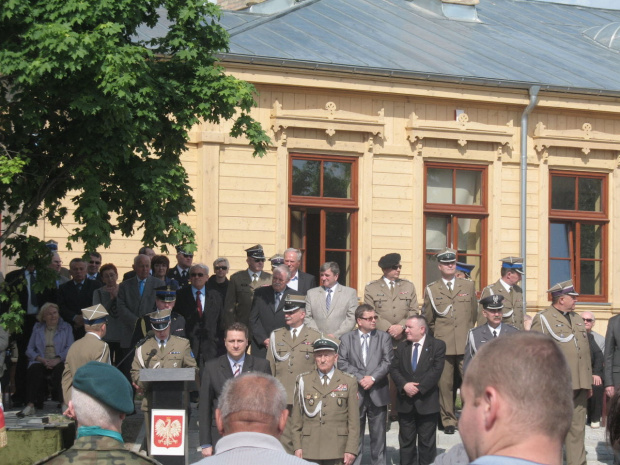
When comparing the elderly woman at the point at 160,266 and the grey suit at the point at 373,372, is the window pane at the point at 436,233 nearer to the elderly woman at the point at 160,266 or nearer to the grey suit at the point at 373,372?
the elderly woman at the point at 160,266

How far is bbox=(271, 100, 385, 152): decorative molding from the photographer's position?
16328 millimetres

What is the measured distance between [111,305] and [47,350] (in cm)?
91

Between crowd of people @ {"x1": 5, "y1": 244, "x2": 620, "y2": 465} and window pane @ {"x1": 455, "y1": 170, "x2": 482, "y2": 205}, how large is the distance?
3.50 metres

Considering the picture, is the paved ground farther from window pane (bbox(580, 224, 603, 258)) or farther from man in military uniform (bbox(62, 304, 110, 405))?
window pane (bbox(580, 224, 603, 258))

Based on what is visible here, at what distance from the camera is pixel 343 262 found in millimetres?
16969

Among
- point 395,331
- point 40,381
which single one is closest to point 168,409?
point 40,381

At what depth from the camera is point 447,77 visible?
17.3 m

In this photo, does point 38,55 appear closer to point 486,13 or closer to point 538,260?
point 538,260

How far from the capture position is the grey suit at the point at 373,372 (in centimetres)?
1085

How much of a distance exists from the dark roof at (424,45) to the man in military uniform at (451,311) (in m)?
4.89

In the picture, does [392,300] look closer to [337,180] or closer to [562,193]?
[337,180]

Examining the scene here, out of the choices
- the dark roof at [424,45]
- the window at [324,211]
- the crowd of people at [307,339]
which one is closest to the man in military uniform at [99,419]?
the crowd of people at [307,339]

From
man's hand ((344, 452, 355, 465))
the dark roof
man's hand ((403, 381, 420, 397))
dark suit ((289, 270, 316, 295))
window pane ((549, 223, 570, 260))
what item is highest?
the dark roof

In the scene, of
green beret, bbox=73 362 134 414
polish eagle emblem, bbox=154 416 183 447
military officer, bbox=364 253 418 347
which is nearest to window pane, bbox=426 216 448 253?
military officer, bbox=364 253 418 347
